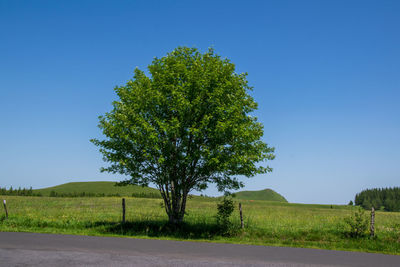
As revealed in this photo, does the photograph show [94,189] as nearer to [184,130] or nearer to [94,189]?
[94,189]

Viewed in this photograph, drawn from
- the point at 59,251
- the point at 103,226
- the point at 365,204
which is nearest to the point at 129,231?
the point at 103,226

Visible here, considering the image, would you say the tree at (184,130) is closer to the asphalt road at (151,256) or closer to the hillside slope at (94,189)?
the asphalt road at (151,256)

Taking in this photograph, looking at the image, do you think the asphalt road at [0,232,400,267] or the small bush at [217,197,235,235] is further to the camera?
the small bush at [217,197,235,235]

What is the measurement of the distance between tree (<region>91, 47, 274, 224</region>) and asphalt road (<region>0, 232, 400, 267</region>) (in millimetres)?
6495

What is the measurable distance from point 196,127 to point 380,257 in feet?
42.2

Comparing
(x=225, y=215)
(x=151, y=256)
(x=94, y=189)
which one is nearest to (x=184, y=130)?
(x=225, y=215)

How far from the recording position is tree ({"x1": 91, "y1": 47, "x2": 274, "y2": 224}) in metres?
21.2

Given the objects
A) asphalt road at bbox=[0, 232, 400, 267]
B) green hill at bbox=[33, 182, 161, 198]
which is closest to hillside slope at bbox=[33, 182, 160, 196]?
green hill at bbox=[33, 182, 161, 198]

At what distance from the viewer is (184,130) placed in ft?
72.0

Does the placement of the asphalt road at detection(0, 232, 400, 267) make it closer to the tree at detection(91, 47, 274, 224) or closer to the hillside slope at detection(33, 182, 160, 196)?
the tree at detection(91, 47, 274, 224)

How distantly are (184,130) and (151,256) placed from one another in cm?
1038

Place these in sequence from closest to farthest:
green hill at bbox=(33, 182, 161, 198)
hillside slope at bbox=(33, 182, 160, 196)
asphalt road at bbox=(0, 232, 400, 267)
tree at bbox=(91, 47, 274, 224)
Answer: asphalt road at bbox=(0, 232, 400, 267), tree at bbox=(91, 47, 274, 224), green hill at bbox=(33, 182, 161, 198), hillside slope at bbox=(33, 182, 160, 196)

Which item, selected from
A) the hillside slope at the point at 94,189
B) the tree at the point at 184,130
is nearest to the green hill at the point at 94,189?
the hillside slope at the point at 94,189

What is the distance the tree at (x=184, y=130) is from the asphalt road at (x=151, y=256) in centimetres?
650
